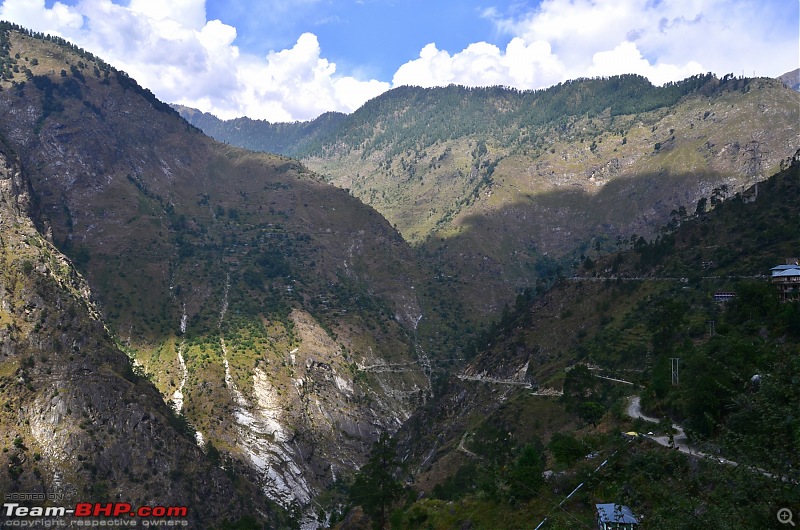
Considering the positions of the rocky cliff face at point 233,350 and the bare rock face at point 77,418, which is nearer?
the bare rock face at point 77,418

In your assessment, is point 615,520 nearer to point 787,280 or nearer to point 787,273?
point 787,280

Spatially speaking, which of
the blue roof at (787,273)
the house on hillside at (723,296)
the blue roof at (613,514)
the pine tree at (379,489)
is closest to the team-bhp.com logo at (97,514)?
the pine tree at (379,489)

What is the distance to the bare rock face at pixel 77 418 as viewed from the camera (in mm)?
98250

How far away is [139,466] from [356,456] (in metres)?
65.8

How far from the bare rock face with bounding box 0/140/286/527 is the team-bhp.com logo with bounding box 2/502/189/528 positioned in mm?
1898

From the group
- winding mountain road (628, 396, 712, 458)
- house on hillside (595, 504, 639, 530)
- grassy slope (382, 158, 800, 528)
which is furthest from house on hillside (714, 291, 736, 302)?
house on hillside (595, 504, 639, 530)

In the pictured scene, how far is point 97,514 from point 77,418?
17.4 meters

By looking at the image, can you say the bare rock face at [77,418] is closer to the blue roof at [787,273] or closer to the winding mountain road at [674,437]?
the winding mountain road at [674,437]

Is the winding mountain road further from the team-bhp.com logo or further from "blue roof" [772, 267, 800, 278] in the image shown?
the team-bhp.com logo

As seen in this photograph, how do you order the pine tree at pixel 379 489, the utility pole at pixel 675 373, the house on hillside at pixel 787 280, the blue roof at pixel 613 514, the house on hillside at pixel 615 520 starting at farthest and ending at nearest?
1. the pine tree at pixel 379 489
2. the house on hillside at pixel 787 280
3. the utility pole at pixel 675 373
4. the blue roof at pixel 613 514
5. the house on hillside at pixel 615 520

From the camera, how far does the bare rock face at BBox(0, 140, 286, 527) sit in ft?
322

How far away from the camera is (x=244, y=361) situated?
16288 centimetres

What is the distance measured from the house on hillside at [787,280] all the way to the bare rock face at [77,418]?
97999 millimetres

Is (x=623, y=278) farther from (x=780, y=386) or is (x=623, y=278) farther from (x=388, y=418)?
(x=780, y=386)
